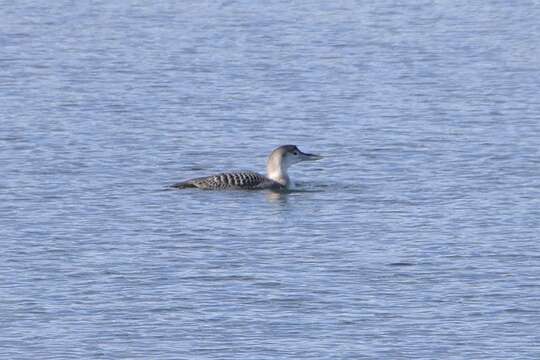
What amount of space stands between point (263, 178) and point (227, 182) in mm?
641

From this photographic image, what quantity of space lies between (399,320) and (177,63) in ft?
68.4

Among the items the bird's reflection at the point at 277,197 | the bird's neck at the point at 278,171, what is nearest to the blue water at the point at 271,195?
the bird's reflection at the point at 277,197

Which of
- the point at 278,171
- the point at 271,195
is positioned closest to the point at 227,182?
the point at 271,195

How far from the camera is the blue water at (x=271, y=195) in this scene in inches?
695

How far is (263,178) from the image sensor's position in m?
25.2

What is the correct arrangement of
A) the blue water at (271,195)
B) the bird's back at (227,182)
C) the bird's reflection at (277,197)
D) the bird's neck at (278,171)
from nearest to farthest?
the blue water at (271,195) → the bird's reflection at (277,197) → the bird's back at (227,182) → the bird's neck at (278,171)

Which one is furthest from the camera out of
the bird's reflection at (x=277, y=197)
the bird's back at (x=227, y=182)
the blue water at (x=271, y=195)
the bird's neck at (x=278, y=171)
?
the bird's neck at (x=278, y=171)

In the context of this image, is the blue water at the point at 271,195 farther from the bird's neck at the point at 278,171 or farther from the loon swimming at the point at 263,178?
the bird's neck at the point at 278,171

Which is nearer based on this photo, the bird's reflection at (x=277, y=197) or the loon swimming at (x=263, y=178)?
the bird's reflection at (x=277, y=197)

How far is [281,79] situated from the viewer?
35.8m

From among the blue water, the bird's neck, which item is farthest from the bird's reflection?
the bird's neck

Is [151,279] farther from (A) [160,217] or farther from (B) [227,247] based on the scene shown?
(A) [160,217]

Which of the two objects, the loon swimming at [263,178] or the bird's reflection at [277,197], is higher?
the loon swimming at [263,178]

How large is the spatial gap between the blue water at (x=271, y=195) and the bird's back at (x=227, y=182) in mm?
122
